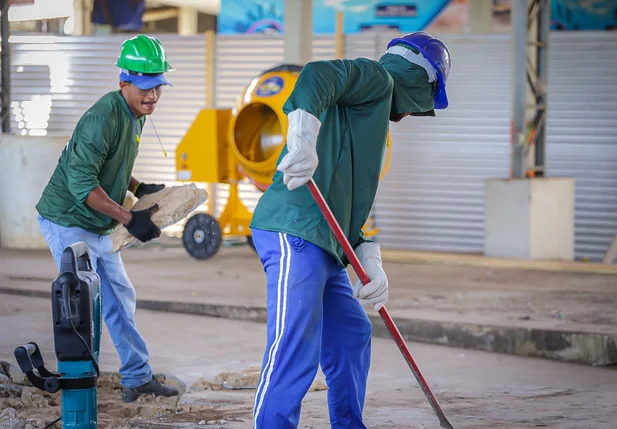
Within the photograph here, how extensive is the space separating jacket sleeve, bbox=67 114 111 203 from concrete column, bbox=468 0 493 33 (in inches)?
483

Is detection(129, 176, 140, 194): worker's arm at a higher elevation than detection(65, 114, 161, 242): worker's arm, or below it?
below

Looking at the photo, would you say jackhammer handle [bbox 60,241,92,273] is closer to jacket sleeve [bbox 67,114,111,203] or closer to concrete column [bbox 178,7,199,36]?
jacket sleeve [bbox 67,114,111,203]

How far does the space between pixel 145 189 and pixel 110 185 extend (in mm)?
505

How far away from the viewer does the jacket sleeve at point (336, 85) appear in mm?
3619

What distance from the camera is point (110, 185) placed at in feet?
18.1

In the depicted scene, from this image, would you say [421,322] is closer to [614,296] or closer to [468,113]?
[614,296]

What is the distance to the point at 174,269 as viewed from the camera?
38.0ft

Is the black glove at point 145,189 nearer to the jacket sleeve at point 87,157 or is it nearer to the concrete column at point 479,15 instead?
the jacket sleeve at point 87,157

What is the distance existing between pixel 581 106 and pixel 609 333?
718cm

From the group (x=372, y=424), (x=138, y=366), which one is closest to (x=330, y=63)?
(x=372, y=424)

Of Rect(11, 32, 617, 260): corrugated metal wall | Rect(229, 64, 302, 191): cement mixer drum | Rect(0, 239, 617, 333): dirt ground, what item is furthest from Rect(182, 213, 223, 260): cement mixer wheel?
Rect(11, 32, 617, 260): corrugated metal wall

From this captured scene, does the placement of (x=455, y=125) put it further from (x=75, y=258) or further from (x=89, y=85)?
(x=75, y=258)

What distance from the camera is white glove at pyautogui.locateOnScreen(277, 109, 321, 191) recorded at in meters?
3.59

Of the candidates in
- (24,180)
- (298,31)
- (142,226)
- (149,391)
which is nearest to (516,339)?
(149,391)
